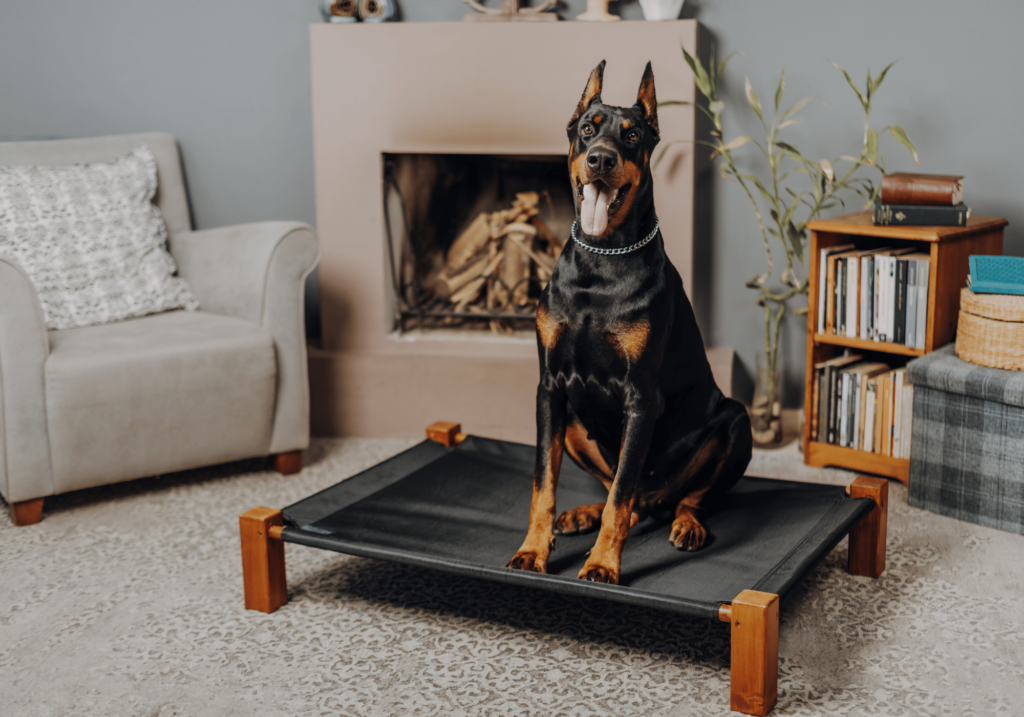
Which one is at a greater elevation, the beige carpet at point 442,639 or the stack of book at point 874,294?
the stack of book at point 874,294

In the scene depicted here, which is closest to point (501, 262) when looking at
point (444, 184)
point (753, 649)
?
point (444, 184)

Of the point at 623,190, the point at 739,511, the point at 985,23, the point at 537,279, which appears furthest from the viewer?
the point at 537,279

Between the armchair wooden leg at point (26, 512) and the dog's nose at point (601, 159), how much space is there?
170 cm

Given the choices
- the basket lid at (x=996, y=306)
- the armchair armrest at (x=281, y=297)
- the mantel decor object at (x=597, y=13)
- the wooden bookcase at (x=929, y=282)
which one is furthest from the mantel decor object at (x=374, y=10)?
the basket lid at (x=996, y=306)

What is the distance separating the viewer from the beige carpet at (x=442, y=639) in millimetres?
1584

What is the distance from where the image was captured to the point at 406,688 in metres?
1.62

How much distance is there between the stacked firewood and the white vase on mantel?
2.23 feet

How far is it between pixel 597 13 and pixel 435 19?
0.57m

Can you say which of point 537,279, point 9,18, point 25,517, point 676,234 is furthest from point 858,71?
point 9,18

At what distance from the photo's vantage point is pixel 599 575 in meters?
1.63

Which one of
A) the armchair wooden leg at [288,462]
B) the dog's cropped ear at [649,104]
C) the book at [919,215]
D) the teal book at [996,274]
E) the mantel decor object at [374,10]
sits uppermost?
the mantel decor object at [374,10]

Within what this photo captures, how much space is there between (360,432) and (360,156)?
90 centimetres

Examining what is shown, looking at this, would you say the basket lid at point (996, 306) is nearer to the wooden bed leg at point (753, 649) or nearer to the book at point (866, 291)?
the book at point (866, 291)

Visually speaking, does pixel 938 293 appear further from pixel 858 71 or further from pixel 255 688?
pixel 255 688
